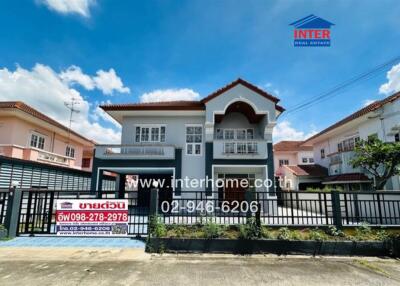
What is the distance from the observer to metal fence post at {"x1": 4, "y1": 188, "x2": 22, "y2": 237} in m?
7.16

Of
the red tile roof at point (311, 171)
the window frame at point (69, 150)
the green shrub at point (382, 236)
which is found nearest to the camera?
the green shrub at point (382, 236)

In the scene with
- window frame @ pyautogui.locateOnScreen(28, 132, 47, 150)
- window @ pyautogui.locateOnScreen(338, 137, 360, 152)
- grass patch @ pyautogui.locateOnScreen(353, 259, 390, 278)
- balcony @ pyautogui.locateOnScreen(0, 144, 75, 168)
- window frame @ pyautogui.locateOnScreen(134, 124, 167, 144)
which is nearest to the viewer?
grass patch @ pyautogui.locateOnScreen(353, 259, 390, 278)

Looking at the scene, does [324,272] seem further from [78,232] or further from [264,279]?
[78,232]

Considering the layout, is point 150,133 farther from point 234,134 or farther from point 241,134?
point 241,134

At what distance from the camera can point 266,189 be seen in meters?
13.0

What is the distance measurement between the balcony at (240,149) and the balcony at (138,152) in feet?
9.42

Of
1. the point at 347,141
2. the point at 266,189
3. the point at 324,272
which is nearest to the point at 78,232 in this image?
the point at 324,272

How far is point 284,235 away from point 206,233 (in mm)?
2312

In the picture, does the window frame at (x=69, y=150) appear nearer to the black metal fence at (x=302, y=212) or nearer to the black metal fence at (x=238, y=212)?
the black metal fence at (x=238, y=212)

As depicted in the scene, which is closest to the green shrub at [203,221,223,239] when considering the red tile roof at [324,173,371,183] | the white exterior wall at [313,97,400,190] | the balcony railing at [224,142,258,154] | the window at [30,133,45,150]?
the balcony railing at [224,142,258,154]

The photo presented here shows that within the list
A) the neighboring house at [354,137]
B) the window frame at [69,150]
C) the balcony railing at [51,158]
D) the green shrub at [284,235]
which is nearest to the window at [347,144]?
the neighboring house at [354,137]

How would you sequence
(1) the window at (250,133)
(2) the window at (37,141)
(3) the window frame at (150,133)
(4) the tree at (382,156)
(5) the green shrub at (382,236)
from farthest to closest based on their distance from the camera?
(2) the window at (37,141) → (1) the window at (250,133) → (3) the window frame at (150,133) → (4) the tree at (382,156) → (5) the green shrub at (382,236)

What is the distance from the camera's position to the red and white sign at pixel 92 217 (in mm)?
7203

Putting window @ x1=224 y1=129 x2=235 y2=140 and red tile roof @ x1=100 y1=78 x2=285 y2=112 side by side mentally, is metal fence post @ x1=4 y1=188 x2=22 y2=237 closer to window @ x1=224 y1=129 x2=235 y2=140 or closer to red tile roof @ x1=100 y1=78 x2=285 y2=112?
red tile roof @ x1=100 y1=78 x2=285 y2=112
